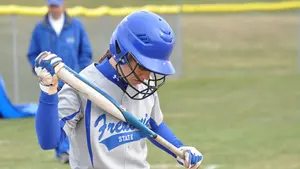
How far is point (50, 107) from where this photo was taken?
369cm

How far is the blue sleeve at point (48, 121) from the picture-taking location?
368 centimetres

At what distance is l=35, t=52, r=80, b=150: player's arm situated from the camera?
3670 millimetres

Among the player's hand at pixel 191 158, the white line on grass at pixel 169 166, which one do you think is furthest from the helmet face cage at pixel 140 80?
the white line on grass at pixel 169 166

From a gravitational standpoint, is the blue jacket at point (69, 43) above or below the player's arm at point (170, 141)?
above

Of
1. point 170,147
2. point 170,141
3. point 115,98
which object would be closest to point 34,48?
point 170,141

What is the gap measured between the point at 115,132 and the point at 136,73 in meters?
0.34

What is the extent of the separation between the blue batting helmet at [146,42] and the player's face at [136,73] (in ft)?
0.13

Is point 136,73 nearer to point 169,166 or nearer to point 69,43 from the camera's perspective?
point 169,166

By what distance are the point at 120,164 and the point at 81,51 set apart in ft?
19.9

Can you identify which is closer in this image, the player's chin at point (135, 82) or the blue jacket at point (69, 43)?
the player's chin at point (135, 82)

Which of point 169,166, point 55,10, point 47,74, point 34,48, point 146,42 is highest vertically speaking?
point 55,10

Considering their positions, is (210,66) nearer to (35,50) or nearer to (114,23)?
(114,23)

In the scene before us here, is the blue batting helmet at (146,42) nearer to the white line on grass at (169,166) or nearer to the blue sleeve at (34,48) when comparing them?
the white line on grass at (169,166)

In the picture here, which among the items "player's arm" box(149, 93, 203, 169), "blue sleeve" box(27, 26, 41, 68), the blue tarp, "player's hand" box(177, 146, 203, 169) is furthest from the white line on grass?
the blue tarp
